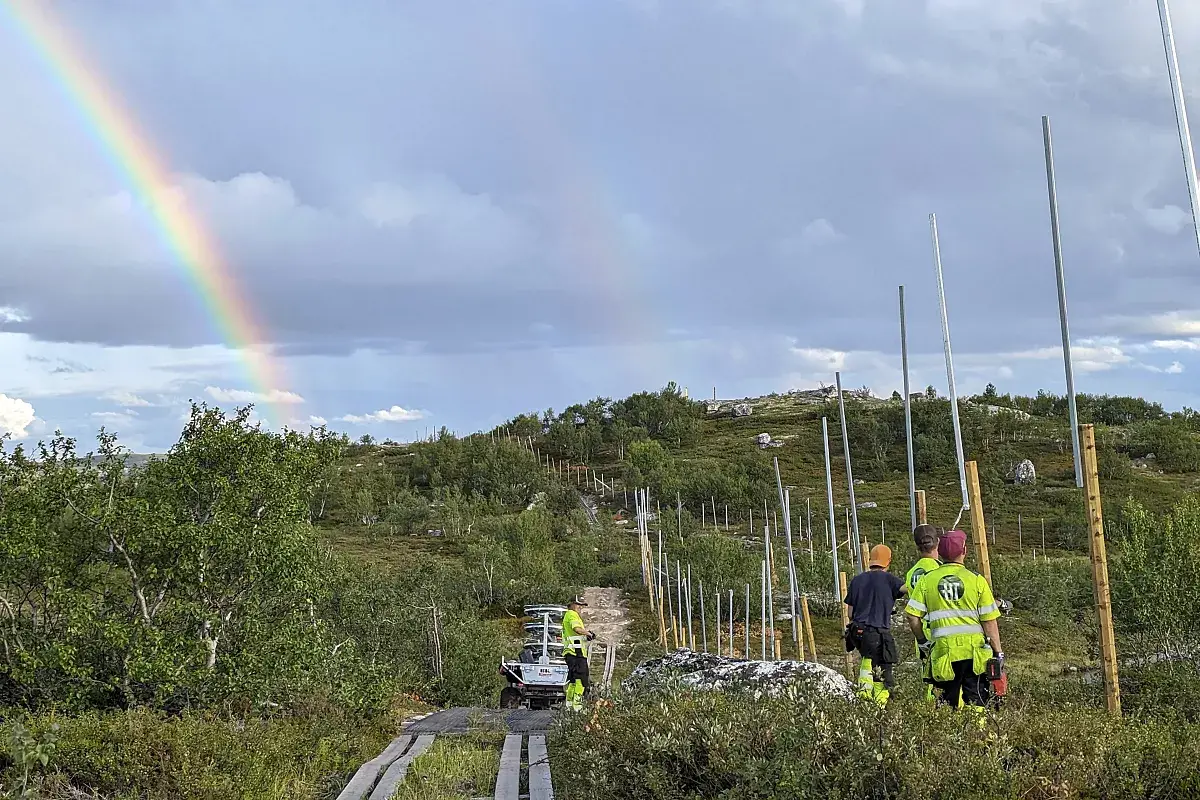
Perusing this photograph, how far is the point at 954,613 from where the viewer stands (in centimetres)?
823

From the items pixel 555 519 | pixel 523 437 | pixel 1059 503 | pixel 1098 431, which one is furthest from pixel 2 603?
pixel 523 437

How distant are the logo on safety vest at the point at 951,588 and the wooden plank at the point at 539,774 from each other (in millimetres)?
3796

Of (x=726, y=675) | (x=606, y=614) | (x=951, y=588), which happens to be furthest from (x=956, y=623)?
(x=606, y=614)

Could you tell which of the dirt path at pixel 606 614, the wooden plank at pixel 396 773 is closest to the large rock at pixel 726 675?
the wooden plank at pixel 396 773

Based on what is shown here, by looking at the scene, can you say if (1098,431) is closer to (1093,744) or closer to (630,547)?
(630,547)

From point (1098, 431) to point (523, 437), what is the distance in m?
69.4

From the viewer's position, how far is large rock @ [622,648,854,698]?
32.1 feet

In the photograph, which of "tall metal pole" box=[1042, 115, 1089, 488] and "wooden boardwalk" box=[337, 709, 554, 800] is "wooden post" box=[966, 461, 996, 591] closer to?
"tall metal pole" box=[1042, 115, 1089, 488]

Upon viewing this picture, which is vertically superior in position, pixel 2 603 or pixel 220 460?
pixel 220 460

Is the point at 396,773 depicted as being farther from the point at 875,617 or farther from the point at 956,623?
the point at 956,623

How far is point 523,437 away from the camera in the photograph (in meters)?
135

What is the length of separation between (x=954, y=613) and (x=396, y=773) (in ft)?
19.8

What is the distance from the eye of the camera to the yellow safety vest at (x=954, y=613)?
8.16 meters

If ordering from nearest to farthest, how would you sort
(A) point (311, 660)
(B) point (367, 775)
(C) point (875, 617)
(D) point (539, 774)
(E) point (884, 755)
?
(E) point (884, 755), (C) point (875, 617), (D) point (539, 774), (B) point (367, 775), (A) point (311, 660)
